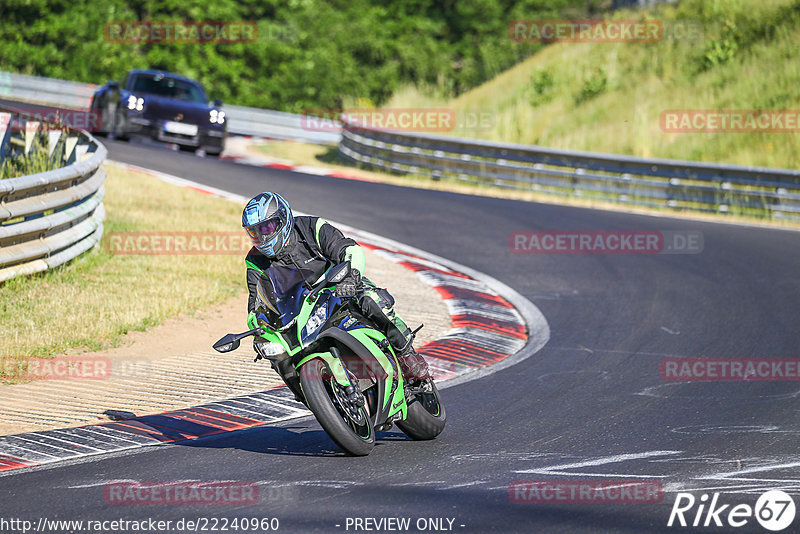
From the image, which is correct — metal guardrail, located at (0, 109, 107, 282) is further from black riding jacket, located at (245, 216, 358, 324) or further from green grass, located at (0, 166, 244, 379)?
black riding jacket, located at (245, 216, 358, 324)

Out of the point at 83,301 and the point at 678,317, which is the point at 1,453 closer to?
the point at 83,301

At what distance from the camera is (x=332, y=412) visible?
5.81 metres

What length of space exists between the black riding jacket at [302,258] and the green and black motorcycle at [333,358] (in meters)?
0.08

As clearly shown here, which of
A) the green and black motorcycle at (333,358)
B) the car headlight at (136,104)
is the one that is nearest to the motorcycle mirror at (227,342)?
the green and black motorcycle at (333,358)

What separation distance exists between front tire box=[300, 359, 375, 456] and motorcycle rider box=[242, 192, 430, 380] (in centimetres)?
39

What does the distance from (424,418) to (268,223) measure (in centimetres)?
166

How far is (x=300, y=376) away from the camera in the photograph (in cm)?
582

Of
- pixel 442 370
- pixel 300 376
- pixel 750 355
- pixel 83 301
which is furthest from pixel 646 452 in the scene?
pixel 83 301

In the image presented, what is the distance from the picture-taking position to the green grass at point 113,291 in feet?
30.4

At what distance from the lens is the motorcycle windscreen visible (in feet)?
19.5

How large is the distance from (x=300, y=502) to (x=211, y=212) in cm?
1122

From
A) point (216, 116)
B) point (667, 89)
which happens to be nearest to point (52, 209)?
point (216, 116)

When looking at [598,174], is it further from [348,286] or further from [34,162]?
[348,286]

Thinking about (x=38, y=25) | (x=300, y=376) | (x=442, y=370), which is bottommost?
(x=442, y=370)
